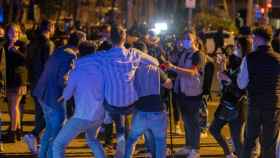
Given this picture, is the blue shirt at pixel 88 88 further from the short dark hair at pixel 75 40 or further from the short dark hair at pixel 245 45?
the short dark hair at pixel 245 45

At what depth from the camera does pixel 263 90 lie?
799cm

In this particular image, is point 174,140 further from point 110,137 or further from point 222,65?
point 222,65

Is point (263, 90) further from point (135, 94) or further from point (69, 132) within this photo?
point (69, 132)

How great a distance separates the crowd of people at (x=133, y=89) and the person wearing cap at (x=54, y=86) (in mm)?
12

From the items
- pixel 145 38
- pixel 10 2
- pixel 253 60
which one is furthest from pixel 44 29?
pixel 10 2

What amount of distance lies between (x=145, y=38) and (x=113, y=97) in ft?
11.2

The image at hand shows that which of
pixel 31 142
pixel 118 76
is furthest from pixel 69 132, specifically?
pixel 31 142

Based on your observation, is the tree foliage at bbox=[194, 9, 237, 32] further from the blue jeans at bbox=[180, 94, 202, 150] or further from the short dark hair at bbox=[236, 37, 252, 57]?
the short dark hair at bbox=[236, 37, 252, 57]

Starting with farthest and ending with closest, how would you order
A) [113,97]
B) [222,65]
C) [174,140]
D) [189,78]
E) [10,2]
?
[10,2] < [174,140] < [189,78] < [222,65] < [113,97]

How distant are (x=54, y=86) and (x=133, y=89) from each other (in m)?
1.37

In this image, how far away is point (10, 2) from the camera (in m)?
43.1

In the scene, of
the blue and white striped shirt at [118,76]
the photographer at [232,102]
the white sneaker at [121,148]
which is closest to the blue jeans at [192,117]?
the photographer at [232,102]

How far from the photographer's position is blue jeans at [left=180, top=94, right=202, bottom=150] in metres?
10.1

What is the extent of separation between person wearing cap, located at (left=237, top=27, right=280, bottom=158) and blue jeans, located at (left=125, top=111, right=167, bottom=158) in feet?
3.00
